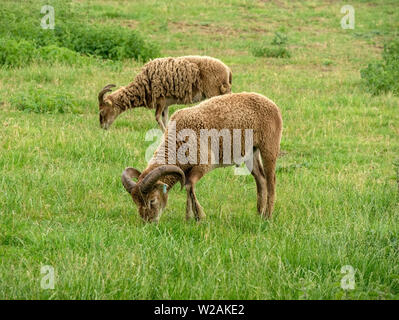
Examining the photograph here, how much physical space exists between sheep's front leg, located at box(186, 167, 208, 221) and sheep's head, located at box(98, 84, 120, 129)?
4.63m

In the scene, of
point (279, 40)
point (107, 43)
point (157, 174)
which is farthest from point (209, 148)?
point (279, 40)

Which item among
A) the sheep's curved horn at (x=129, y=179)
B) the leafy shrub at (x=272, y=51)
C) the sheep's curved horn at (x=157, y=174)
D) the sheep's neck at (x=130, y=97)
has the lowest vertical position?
the leafy shrub at (x=272, y=51)

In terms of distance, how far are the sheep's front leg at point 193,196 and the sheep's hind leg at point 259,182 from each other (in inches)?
31.5

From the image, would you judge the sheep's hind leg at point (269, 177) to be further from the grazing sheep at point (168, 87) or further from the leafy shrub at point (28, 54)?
the leafy shrub at point (28, 54)

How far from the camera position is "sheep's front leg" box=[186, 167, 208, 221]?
7.20m

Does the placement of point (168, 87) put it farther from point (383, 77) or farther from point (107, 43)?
point (107, 43)

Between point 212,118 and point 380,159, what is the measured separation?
152 inches

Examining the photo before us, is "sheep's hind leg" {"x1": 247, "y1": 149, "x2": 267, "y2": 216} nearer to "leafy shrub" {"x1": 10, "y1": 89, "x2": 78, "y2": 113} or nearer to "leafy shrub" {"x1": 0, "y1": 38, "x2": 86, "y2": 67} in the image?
"leafy shrub" {"x1": 10, "y1": 89, "x2": 78, "y2": 113}

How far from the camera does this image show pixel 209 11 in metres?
25.9

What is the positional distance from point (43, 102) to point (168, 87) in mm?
2453

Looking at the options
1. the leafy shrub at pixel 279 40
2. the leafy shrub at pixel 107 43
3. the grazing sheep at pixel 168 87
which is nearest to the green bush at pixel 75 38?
the leafy shrub at pixel 107 43

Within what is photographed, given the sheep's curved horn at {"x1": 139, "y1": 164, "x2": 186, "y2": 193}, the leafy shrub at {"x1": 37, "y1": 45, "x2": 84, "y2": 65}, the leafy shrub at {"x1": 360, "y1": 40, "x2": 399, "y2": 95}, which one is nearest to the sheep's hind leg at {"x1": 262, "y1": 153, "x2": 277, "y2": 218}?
the sheep's curved horn at {"x1": 139, "y1": 164, "x2": 186, "y2": 193}

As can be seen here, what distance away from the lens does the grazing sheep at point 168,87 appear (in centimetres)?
1146

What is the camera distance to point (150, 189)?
22.8 feet
